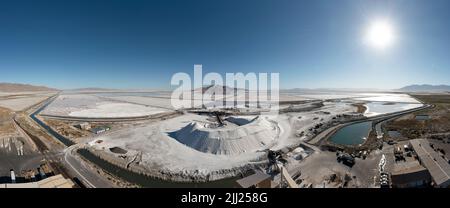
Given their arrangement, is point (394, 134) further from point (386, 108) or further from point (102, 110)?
point (102, 110)

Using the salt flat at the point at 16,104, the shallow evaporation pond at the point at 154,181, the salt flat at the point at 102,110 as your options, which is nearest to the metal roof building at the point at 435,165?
the shallow evaporation pond at the point at 154,181

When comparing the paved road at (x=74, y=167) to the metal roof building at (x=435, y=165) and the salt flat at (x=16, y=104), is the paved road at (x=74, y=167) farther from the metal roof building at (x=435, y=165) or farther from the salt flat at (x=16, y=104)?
the salt flat at (x=16, y=104)

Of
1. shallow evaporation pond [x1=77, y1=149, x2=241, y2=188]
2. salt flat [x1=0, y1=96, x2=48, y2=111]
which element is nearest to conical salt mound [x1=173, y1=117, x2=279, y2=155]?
shallow evaporation pond [x1=77, y1=149, x2=241, y2=188]

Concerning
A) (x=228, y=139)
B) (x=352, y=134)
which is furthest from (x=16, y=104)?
(x=352, y=134)
